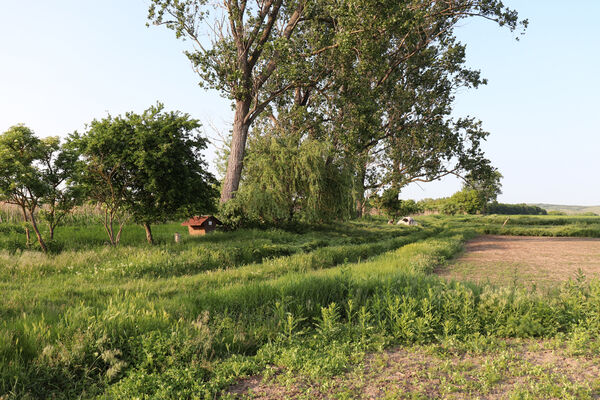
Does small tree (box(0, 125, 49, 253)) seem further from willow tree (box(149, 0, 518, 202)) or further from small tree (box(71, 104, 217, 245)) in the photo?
willow tree (box(149, 0, 518, 202))

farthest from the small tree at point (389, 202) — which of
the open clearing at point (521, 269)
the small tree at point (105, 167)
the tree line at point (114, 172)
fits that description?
the small tree at point (105, 167)

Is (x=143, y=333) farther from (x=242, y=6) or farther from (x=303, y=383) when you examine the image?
(x=242, y=6)

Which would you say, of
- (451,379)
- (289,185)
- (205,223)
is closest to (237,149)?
(289,185)

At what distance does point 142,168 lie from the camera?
1465cm

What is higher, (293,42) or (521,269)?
(293,42)

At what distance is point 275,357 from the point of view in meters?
4.48

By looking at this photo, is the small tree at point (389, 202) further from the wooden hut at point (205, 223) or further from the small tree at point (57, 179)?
the small tree at point (57, 179)

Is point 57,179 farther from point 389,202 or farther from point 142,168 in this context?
point 389,202

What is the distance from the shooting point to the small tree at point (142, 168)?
14125 mm

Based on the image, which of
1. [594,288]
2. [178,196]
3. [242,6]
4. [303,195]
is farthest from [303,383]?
[242,6]

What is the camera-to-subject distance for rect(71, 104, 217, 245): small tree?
46.3 feet

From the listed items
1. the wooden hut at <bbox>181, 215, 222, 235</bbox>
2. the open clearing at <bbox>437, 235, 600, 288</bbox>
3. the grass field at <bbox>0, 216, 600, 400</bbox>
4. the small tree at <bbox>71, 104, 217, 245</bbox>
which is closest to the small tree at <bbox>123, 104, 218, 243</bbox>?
the small tree at <bbox>71, 104, 217, 245</bbox>

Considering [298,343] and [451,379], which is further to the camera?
[298,343]

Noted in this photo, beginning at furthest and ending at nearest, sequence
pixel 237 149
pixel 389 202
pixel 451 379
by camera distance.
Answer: pixel 389 202 → pixel 237 149 → pixel 451 379
